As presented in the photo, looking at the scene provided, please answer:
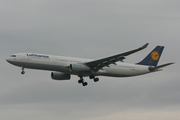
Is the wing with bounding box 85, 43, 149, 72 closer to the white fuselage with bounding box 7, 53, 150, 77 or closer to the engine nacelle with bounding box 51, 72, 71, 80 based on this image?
the white fuselage with bounding box 7, 53, 150, 77

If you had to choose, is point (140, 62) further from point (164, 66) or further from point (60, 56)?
point (60, 56)

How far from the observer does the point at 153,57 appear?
3246 inches

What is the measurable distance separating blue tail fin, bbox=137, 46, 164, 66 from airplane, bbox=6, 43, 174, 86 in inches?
24.9

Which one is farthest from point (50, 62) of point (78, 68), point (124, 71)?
point (124, 71)

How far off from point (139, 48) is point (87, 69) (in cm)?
986

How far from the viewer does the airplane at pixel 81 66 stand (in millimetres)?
70812

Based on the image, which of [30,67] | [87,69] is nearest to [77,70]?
[87,69]

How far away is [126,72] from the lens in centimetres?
7719

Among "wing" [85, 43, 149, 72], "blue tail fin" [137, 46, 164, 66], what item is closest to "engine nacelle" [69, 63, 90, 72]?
"wing" [85, 43, 149, 72]

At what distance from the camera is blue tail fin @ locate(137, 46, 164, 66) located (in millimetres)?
81062

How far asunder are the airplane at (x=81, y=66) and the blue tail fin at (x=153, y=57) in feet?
2.08

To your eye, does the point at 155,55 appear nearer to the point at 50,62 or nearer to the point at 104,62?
the point at 104,62

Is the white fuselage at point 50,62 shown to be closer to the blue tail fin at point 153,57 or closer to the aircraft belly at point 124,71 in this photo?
the aircraft belly at point 124,71

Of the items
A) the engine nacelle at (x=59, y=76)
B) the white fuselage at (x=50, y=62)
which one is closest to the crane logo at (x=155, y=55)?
the white fuselage at (x=50, y=62)
